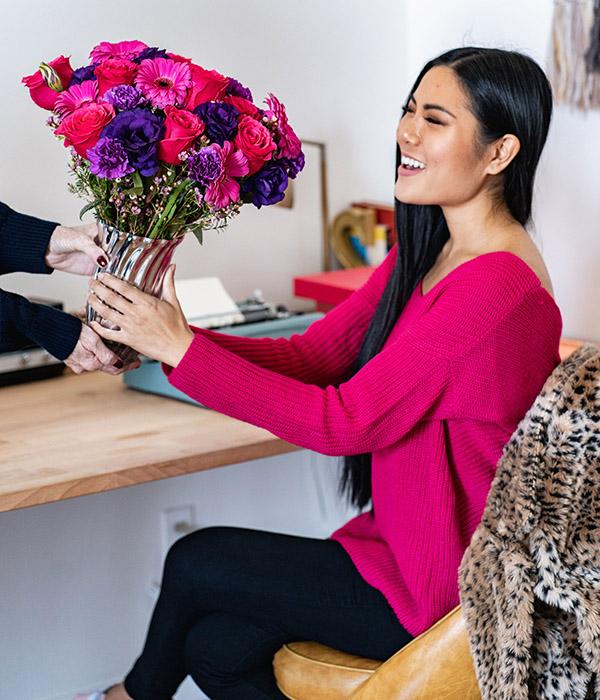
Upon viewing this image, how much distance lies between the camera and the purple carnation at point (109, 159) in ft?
4.38

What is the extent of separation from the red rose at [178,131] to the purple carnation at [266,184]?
0.12 m

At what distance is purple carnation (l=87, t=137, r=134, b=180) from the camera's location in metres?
1.33

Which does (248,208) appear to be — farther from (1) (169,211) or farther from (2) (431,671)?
(2) (431,671)

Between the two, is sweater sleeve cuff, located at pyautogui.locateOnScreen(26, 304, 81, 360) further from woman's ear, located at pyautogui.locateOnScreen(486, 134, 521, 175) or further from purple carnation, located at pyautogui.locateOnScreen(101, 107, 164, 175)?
woman's ear, located at pyautogui.locateOnScreen(486, 134, 521, 175)

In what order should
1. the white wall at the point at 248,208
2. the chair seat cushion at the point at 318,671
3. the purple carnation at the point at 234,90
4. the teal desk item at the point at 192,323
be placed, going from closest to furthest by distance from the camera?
the purple carnation at the point at 234,90 < the chair seat cushion at the point at 318,671 < the teal desk item at the point at 192,323 < the white wall at the point at 248,208

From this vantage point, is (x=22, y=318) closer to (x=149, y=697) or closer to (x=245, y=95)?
(x=245, y=95)

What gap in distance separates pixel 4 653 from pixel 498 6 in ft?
5.92

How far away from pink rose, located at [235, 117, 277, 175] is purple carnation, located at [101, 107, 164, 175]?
0.11m

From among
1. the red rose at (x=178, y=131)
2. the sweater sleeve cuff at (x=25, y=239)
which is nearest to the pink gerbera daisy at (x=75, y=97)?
the red rose at (x=178, y=131)

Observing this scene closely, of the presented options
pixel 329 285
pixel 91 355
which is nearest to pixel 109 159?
pixel 91 355

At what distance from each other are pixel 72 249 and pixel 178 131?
384 millimetres

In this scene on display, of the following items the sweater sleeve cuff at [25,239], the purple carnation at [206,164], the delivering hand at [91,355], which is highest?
the purple carnation at [206,164]

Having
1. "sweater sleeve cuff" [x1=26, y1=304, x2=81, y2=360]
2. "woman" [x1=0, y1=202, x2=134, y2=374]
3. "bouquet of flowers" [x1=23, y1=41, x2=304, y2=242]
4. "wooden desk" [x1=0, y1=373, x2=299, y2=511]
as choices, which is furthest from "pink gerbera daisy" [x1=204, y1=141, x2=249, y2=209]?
"wooden desk" [x1=0, y1=373, x2=299, y2=511]

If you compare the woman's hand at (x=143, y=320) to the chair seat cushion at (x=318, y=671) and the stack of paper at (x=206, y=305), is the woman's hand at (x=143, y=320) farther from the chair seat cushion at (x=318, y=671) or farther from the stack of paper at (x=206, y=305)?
the stack of paper at (x=206, y=305)
